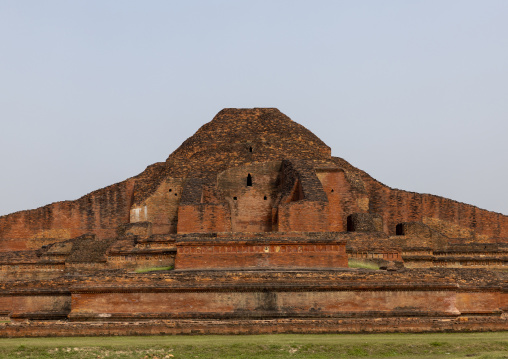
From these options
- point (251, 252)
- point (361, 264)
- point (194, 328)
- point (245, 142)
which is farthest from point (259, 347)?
point (245, 142)

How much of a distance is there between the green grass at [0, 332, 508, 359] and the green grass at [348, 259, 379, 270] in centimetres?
486

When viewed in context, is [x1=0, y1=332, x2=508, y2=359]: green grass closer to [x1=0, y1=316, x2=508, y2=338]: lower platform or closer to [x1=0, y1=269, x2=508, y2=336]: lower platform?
[x1=0, y1=316, x2=508, y2=338]: lower platform

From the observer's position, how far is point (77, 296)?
1237 cm

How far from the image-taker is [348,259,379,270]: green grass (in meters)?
15.4

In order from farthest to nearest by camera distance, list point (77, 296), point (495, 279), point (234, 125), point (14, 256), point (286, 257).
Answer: point (234, 125) < point (14, 256) < point (286, 257) < point (495, 279) < point (77, 296)

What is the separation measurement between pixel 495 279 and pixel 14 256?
12.0 m

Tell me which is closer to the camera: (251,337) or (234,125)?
(251,337)

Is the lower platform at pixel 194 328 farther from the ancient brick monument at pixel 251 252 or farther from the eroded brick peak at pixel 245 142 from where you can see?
the eroded brick peak at pixel 245 142

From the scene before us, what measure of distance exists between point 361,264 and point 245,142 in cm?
863

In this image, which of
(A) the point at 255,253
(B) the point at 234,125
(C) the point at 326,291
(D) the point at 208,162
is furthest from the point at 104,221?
(C) the point at 326,291

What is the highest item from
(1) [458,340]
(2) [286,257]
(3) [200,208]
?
(3) [200,208]

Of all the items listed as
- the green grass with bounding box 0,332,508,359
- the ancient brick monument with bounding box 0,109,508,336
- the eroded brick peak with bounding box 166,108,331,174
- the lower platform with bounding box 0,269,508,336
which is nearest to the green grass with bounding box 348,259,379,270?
the ancient brick monument with bounding box 0,109,508,336

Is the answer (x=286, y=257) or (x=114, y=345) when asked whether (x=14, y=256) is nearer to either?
(x=286, y=257)

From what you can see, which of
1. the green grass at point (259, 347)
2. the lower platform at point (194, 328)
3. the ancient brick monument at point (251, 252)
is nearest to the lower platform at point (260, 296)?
the ancient brick monument at point (251, 252)
